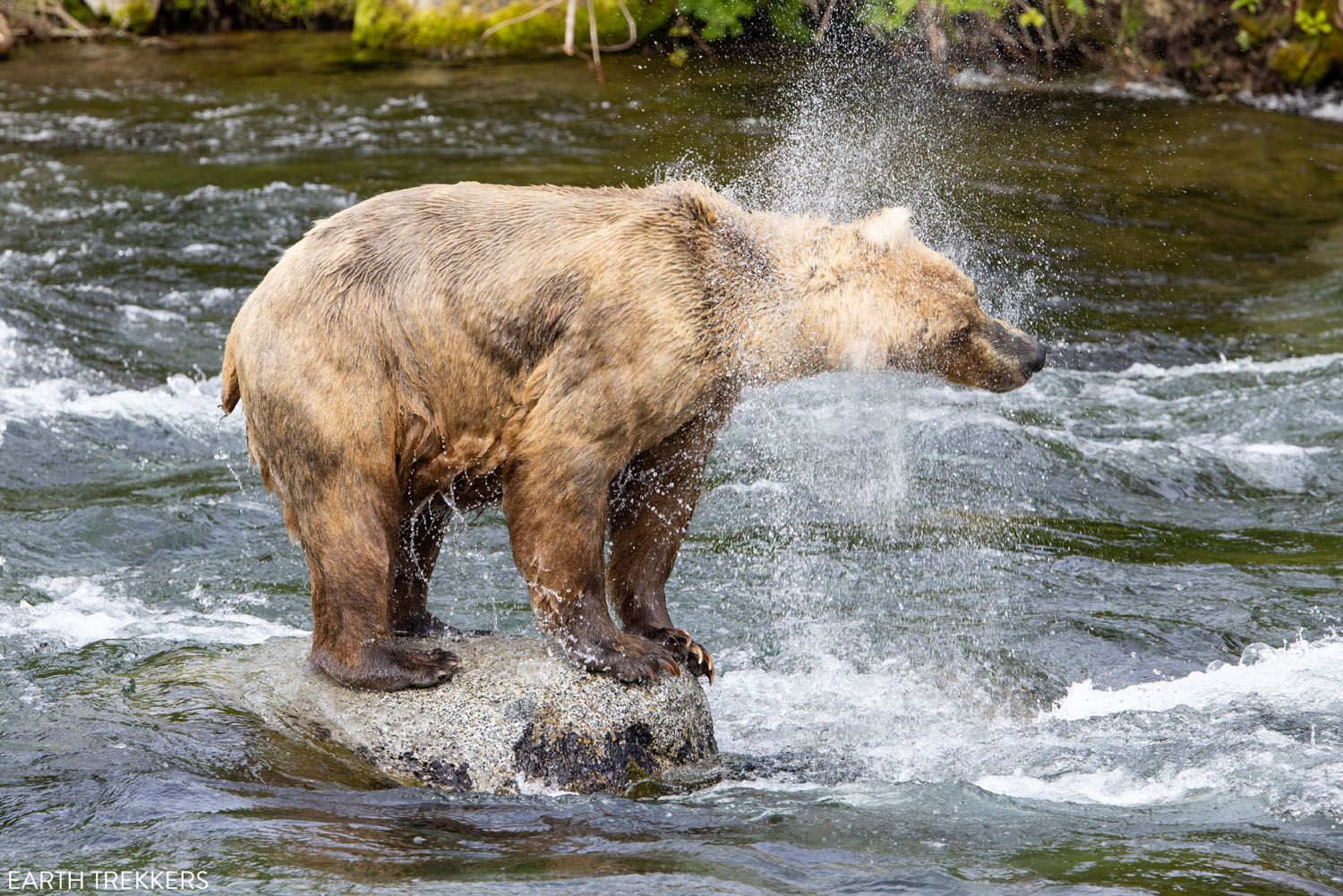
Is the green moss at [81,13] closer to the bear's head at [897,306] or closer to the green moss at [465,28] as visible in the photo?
the green moss at [465,28]

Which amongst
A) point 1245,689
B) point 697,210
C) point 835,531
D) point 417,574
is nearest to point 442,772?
point 417,574

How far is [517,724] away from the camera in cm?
554

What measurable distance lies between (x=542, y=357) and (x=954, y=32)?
14284 mm

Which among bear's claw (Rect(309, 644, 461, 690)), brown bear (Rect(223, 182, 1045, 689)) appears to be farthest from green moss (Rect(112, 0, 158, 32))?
bear's claw (Rect(309, 644, 461, 690))

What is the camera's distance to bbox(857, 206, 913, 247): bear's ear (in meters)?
5.82

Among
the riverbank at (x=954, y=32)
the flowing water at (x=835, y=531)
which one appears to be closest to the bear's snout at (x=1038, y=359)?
the flowing water at (x=835, y=531)

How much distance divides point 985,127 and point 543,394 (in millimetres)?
11183

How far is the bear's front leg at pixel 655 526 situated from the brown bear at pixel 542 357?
11 mm

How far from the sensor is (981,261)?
43.0ft

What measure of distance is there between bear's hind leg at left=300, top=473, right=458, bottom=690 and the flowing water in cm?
33

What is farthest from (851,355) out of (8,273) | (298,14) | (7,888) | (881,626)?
(298,14)

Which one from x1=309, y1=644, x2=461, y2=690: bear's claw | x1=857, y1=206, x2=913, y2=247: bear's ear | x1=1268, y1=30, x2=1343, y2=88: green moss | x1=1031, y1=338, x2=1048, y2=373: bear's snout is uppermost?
x1=1268, y1=30, x2=1343, y2=88: green moss

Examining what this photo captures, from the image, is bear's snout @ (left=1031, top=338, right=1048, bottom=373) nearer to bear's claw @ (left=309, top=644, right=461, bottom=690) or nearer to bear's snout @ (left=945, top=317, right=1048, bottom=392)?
bear's snout @ (left=945, top=317, right=1048, bottom=392)

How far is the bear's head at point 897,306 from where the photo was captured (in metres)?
5.77
